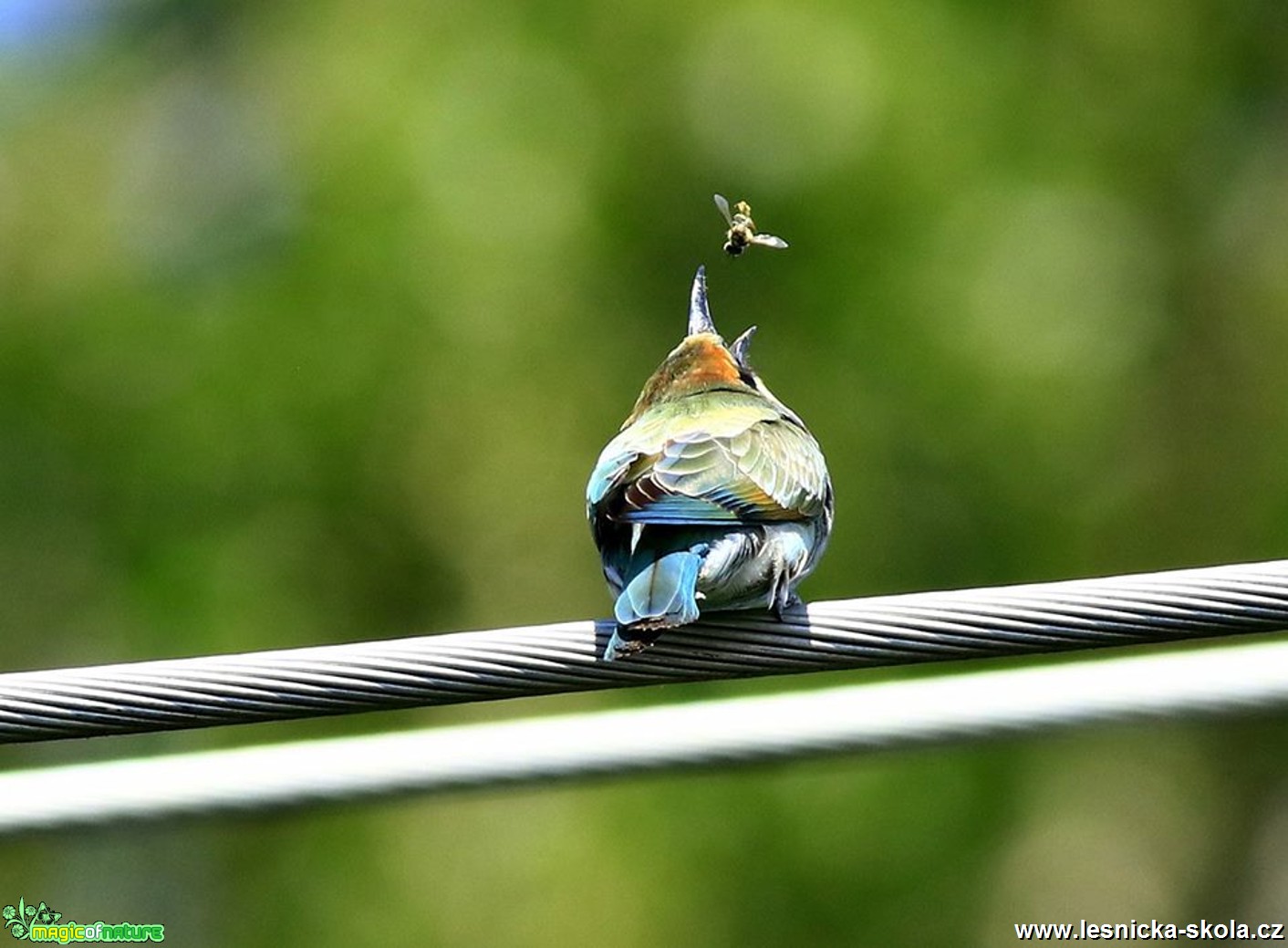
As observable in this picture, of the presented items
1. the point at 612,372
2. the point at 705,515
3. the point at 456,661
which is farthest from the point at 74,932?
the point at 612,372

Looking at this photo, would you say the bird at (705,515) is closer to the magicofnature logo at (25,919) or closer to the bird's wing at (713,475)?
the bird's wing at (713,475)

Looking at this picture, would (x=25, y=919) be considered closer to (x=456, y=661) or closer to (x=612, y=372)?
(x=612, y=372)

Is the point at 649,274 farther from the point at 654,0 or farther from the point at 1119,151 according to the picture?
the point at 1119,151

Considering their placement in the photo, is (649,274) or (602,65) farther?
(602,65)

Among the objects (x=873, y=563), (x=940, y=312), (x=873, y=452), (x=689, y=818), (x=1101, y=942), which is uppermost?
(x=940, y=312)

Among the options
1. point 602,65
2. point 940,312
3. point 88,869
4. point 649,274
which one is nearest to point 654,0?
point 602,65

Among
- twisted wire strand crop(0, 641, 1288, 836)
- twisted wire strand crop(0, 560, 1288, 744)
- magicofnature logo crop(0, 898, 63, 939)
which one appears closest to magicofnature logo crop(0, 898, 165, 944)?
magicofnature logo crop(0, 898, 63, 939)
